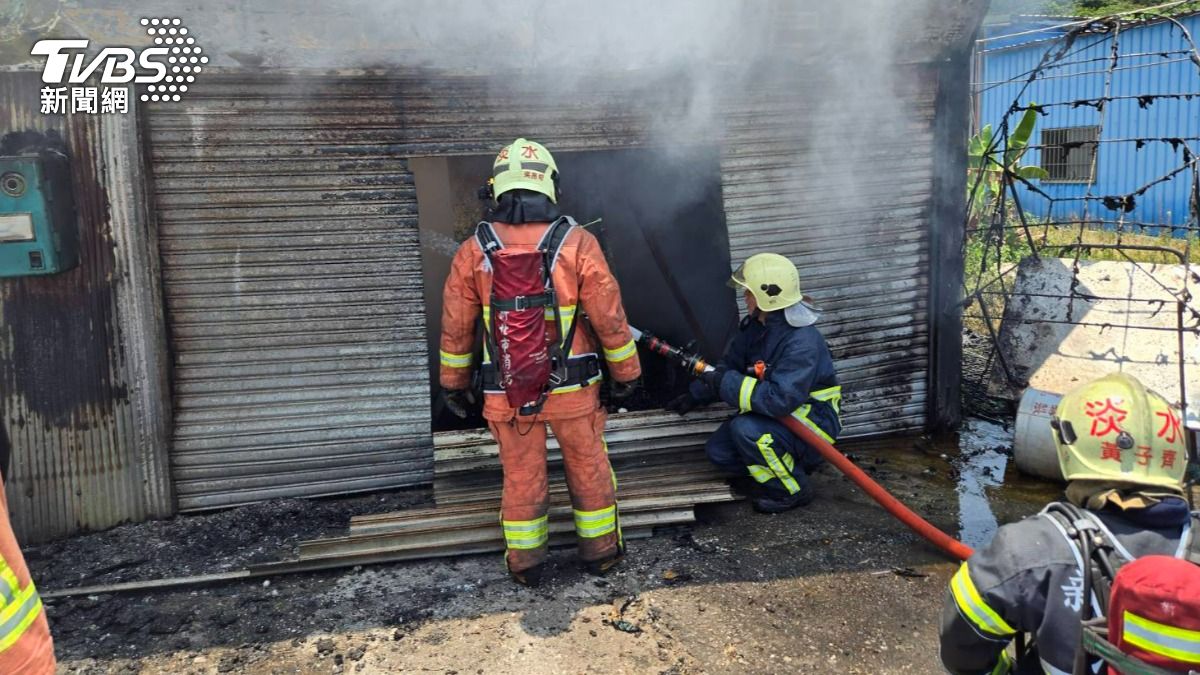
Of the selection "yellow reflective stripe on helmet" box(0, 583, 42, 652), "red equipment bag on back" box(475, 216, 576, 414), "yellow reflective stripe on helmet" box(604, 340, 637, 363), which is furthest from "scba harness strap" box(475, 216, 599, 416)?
"yellow reflective stripe on helmet" box(0, 583, 42, 652)

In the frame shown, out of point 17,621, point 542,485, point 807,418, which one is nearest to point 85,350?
point 542,485

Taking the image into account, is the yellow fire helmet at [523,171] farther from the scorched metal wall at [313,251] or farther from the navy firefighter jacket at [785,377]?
the navy firefighter jacket at [785,377]

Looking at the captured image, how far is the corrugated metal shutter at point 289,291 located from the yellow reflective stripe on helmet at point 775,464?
7.02 feet

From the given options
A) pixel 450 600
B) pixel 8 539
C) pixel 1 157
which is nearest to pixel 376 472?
pixel 450 600

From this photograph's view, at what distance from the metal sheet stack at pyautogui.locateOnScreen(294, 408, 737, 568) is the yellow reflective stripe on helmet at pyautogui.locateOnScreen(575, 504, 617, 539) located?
282mm

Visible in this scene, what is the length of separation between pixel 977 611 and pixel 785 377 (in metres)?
2.64

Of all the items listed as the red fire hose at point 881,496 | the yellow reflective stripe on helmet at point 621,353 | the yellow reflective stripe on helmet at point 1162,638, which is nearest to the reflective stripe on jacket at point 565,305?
the yellow reflective stripe on helmet at point 621,353

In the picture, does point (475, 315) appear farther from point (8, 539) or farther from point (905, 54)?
Answer: point (905, 54)

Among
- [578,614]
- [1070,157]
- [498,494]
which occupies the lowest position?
[578,614]

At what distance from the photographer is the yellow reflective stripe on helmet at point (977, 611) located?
83.3 inches

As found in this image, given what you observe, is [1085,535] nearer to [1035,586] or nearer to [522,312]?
[1035,586]

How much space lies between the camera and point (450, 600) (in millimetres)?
4105

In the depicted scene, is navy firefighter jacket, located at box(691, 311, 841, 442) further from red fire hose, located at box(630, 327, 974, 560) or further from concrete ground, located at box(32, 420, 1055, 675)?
concrete ground, located at box(32, 420, 1055, 675)

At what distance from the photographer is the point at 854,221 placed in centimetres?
588
